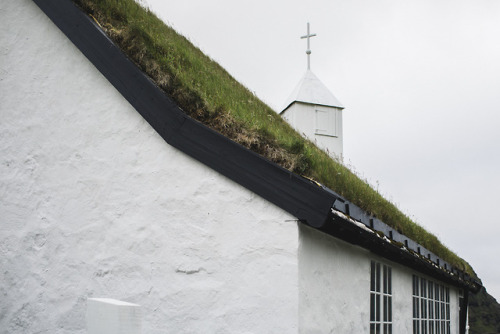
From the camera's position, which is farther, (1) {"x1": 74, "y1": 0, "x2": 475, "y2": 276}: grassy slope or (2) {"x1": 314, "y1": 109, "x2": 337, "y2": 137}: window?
(2) {"x1": 314, "y1": 109, "x2": 337, "y2": 137}: window

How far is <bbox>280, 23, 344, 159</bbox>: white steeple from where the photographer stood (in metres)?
17.8

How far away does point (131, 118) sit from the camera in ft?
16.2

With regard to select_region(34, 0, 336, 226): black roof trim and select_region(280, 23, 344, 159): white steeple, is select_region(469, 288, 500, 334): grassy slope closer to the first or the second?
select_region(280, 23, 344, 159): white steeple

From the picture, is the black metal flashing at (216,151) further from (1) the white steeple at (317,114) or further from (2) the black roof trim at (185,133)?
(1) the white steeple at (317,114)

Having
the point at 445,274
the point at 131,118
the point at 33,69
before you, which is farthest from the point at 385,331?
the point at 33,69

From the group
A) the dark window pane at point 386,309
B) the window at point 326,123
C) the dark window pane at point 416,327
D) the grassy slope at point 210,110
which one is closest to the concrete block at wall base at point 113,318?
the grassy slope at point 210,110

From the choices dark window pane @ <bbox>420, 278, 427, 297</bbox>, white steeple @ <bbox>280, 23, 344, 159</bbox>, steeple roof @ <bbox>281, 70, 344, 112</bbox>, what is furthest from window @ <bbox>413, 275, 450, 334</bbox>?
steeple roof @ <bbox>281, 70, 344, 112</bbox>

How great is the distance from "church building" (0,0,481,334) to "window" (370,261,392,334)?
3 cm

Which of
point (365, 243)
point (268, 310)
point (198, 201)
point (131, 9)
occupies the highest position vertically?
point (131, 9)

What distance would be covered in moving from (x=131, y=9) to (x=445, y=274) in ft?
21.6

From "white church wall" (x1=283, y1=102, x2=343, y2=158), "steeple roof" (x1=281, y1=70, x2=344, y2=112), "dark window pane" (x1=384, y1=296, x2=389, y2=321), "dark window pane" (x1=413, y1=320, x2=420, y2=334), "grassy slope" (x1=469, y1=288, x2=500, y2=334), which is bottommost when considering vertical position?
"grassy slope" (x1=469, y1=288, x2=500, y2=334)

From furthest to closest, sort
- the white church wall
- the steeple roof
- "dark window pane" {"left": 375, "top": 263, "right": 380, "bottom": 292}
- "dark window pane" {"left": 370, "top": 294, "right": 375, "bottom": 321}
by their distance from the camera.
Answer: the steeple roof < the white church wall < "dark window pane" {"left": 375, "top": 263, "right": 380, "bottom": 292} < "dark window pane" {"left": 370, "top": 294, "right": 375, "bottom": 321}

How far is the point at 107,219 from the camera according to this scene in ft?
16.1

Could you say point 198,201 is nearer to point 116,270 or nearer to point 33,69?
point 116,270
